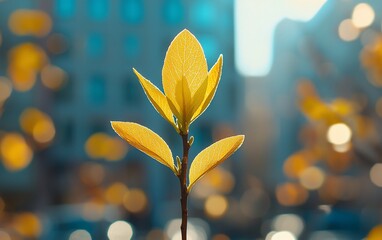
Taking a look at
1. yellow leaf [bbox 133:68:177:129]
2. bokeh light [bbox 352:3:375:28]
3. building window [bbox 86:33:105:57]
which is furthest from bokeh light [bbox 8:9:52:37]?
building window [bbox 86:33:105:57]

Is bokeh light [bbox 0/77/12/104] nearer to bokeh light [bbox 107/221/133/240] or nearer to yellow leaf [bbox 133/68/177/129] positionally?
yellow leaf [bbox 133/68/177/129]

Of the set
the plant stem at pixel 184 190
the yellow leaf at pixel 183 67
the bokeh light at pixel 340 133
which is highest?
the yellow leaf at pixel 183 67

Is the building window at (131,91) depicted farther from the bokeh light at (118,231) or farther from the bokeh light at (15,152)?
the bokeh light at (15,152)

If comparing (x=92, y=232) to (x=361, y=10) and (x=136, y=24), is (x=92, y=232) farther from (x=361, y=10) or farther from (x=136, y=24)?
(x=136, y=24)

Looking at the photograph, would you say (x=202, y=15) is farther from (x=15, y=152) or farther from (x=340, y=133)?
(x=340, y=133)

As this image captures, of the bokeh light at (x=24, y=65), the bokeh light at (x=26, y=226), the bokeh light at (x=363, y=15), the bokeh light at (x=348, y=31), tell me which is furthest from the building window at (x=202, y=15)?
the bokeh light at (x=363, y=15)

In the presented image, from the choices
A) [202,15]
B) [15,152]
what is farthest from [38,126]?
[202,15]

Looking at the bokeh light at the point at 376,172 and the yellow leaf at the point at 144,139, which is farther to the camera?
the bokeh light at the point at 376,172
